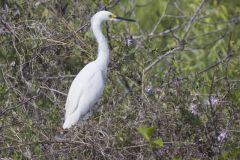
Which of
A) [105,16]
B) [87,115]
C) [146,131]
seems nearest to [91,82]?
[87,115]

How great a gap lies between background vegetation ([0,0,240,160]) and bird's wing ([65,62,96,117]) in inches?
3.5

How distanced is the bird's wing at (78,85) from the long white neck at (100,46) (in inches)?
2.8

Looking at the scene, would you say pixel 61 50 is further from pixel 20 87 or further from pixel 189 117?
pixel 189 117

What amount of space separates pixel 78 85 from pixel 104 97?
0.22 metres

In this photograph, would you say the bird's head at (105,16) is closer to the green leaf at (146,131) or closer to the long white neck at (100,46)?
the long white neck at (100,46)

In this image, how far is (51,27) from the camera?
17.3ft

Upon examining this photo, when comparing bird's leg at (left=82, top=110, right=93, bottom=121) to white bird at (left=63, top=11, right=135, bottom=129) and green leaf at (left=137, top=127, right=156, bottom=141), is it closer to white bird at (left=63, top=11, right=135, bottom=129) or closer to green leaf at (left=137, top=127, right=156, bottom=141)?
white bird at (left=63, top=11, right=135, bottom=129)

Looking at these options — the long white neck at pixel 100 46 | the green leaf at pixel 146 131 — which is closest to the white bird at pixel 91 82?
the long white neck at pixel 100 46

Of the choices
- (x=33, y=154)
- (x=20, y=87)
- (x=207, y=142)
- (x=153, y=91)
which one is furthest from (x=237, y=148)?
(x=20, y=87)

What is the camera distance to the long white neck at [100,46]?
16.8 feet

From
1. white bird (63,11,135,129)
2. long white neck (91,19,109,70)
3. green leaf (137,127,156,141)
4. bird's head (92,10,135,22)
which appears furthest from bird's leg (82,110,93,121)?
green leaf (137,127,156,141)

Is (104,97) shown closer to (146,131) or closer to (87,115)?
(87,115)

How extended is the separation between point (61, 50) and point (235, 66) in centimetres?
112

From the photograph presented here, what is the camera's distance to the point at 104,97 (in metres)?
5.27
